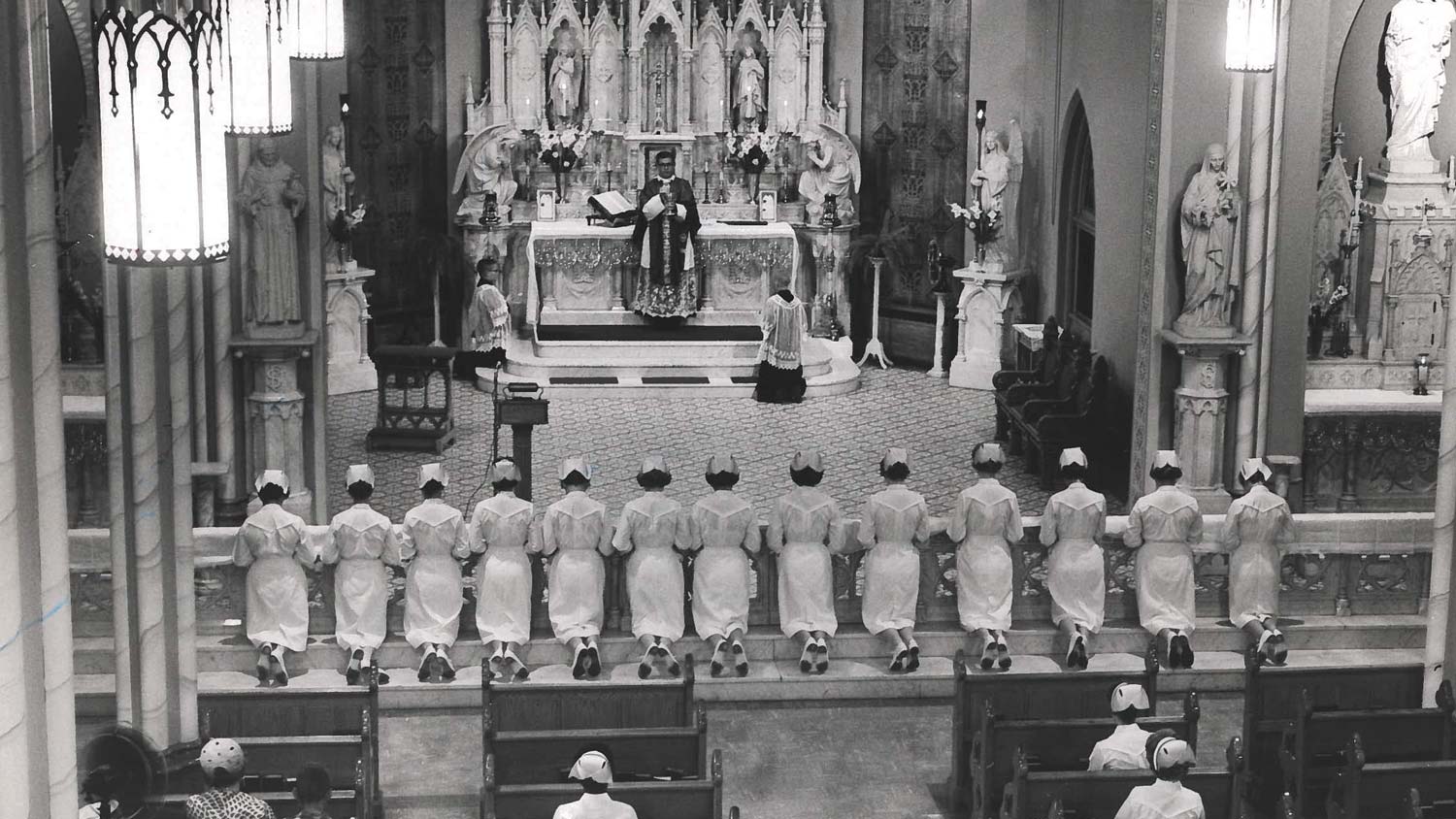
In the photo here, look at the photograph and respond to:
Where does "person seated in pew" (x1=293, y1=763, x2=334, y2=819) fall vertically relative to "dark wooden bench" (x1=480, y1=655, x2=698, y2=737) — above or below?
above

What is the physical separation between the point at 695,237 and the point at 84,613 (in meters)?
11.3

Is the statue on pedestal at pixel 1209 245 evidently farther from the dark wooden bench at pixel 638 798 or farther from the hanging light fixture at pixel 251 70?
the hanging light fixture at pixel 251 70

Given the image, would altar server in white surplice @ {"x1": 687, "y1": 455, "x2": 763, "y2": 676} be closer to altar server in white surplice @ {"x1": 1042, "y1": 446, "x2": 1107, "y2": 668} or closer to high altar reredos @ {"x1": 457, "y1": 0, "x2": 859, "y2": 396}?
altar server in white surplice @ {"x1": 1042, "y1": 446, "x2": 1107, "y2": 668}

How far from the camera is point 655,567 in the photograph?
1225 cm

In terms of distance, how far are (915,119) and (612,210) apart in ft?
11.4

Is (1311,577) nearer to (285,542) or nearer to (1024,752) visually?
(1024,752)

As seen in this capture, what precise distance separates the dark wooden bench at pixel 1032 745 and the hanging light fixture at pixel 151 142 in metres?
4.62

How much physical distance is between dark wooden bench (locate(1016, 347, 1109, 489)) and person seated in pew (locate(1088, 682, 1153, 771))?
7.45 metres

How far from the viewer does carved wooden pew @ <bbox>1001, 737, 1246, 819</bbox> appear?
30.7 feet

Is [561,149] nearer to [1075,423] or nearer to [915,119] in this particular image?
[915,119]

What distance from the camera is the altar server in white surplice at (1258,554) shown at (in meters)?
12.5

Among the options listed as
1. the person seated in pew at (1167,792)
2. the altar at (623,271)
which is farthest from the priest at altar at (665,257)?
the person seated in pew at (1167,792)

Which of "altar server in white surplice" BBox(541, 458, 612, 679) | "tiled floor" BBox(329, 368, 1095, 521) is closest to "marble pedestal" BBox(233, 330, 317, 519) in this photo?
"tiled floor" BBox(329, 368, 1095, 521)

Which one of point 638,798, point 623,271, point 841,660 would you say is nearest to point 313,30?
point 841,660
